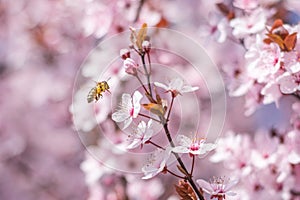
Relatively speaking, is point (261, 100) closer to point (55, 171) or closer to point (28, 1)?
point (55, 171)

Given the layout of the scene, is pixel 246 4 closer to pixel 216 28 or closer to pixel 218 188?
pixel 216 28

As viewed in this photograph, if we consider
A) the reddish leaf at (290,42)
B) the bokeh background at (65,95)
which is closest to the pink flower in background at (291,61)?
the reddish leaf at (290,42)

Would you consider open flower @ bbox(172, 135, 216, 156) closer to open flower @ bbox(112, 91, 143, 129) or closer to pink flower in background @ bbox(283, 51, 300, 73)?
open flower @ bbox(112, 91, 143, 129)

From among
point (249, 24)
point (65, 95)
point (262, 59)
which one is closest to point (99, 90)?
point (262, 59)

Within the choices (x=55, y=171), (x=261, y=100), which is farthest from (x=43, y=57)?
(x=261, y=100)

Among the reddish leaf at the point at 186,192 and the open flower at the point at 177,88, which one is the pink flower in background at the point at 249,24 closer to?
the open flower at the point at 177,88
